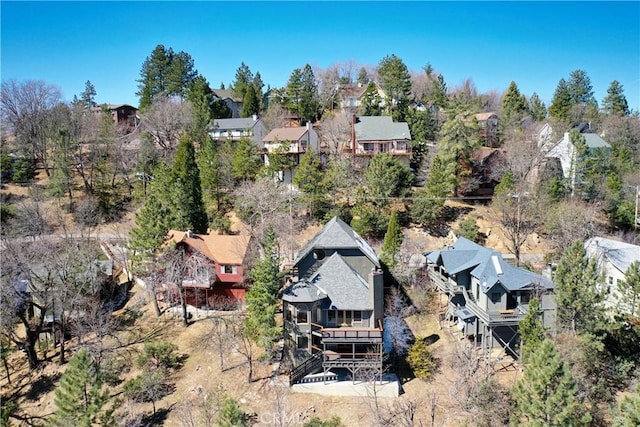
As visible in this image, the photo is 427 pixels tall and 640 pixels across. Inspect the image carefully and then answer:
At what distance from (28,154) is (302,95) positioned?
127 feet

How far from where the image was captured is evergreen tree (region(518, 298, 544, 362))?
25844mm

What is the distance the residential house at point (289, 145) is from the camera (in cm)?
5134

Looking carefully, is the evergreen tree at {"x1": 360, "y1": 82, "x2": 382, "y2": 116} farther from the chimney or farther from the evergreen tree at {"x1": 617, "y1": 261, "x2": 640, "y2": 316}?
the evergreen tree at {"x1": 617, "y1": 261, "x2": 640, "y2": 316}

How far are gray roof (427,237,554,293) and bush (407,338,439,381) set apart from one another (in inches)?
222

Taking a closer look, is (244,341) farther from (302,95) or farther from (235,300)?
(302,95)

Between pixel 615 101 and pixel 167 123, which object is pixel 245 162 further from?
pixel 615 101

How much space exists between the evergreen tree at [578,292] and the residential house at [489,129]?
4161cm

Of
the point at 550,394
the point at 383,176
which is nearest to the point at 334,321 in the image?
the point at 550,394

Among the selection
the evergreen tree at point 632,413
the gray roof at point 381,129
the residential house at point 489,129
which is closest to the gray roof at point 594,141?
the residential house at point 489,129

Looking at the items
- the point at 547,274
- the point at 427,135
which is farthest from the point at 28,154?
the point at 547,274

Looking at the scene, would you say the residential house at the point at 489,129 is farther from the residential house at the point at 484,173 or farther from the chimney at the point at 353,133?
the chimney at the point at 353,133

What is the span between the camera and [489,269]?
3016 cm

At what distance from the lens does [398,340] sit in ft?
101

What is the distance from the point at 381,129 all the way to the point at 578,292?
1329 inches
